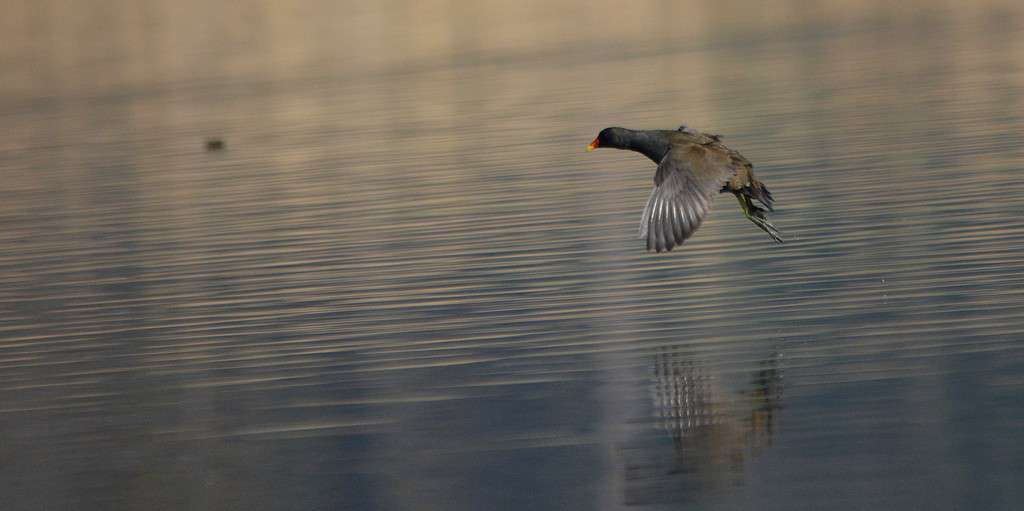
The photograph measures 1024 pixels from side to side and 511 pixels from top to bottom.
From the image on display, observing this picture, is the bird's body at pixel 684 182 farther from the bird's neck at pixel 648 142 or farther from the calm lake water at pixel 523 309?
the calm lake water at pixel 523 309

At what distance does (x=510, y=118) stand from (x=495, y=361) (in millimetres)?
24293

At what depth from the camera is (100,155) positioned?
37812 mm

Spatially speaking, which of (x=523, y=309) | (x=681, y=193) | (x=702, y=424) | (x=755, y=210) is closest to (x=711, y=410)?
(x=702, y=424)

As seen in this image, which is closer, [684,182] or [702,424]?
[702,424]

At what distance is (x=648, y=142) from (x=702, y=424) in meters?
5.31

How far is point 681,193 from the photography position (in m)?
15.1


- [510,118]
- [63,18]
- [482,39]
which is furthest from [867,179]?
[63,18]

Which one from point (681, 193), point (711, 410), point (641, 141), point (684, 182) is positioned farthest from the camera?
point (641, 141)

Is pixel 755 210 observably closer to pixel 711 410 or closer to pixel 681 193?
pixel 681 193

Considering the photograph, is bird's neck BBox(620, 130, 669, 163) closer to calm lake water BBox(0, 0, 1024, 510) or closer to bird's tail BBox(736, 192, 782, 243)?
bird's tail BBox(736, 192, 782, 243)

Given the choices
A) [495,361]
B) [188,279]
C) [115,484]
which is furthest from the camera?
[188,279]

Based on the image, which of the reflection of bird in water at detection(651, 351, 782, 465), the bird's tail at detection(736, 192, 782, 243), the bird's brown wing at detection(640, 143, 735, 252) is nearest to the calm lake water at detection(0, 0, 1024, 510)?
the reflection of bird in water at detection(651, 351, 782, 465)

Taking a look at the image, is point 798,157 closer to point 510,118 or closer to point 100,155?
point 510,118

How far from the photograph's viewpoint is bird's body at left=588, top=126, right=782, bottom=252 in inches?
584
